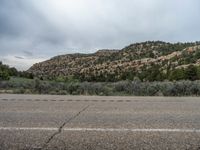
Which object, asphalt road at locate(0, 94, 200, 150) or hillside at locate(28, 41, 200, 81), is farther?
hillside at locate(28, 41, 200, 81)

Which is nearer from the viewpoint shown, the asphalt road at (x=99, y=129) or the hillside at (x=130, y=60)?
the asphalt road at (x=99, y=129)

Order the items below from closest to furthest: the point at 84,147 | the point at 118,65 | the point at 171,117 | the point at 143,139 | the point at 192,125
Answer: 1. the point at 84,147
2. the point at 143,139
3. the point at 192,125
4. the point at 171,117
5. the point at 118,65

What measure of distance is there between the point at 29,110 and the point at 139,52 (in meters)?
86.5

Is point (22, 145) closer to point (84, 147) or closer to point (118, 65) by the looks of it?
point (84, 147)

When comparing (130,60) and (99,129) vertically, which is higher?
(130,60)

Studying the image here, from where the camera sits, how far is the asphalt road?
19.0ft

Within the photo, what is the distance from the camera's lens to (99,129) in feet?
22.3

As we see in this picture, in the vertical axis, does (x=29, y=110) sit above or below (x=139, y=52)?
below

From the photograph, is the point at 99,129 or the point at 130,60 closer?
the point at 99,129

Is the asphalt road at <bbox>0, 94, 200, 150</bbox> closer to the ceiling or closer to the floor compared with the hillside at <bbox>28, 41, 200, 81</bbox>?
closer to the floor

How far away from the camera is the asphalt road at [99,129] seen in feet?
19.0

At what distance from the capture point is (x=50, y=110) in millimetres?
9383

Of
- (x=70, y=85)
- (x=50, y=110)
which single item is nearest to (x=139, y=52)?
(x=70, y=85)

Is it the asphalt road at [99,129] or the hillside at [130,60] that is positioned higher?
the hillside at [130,60]
